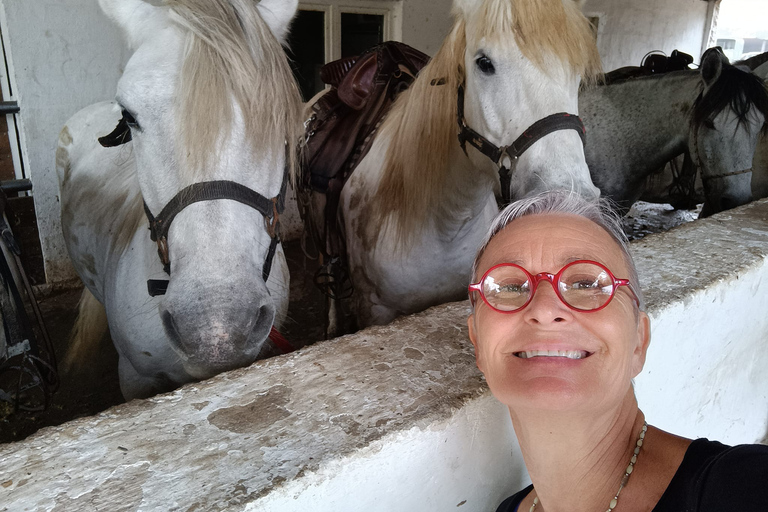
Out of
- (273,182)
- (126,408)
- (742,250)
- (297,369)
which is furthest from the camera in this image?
(742,250)

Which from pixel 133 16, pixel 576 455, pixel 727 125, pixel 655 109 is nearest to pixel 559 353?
pixel 576 455

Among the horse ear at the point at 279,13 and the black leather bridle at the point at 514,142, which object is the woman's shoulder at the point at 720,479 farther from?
the horse ear at the point at 279,13

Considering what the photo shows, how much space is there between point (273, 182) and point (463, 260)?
1054 millimetres

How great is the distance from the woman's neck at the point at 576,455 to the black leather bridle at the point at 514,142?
90cm

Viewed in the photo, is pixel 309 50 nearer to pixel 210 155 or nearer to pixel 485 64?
pixel 485 64

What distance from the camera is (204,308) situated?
46.4 inches

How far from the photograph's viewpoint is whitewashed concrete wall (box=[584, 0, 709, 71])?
816cm

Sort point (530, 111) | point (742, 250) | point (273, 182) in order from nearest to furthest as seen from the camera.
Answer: point (273, 182) < point (530, 111) < point (742, 250)

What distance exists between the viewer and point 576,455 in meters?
0.86

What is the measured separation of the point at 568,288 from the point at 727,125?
10.1 feet

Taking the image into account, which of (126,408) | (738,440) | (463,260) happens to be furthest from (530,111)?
(738,440)

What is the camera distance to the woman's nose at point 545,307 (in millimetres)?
846

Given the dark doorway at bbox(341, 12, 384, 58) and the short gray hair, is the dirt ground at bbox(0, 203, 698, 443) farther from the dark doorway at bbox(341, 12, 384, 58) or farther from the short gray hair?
the dark doorway at bbox(341, 12, 384, 58)

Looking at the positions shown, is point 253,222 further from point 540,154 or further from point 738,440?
point 738,440
